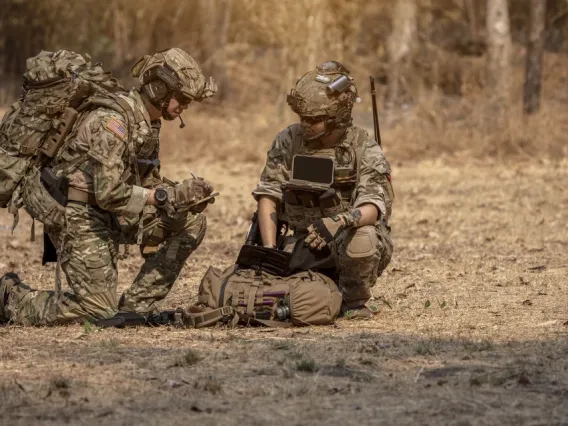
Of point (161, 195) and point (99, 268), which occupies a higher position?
point (161, 195)

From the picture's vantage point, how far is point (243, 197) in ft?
52.4

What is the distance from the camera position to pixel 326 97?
25.1ft

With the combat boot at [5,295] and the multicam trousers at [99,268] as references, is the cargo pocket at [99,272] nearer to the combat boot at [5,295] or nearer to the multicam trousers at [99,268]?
the multicam trousers at [99,268]

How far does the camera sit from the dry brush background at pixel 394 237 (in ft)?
18.7

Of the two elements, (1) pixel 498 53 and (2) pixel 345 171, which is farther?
(1) pixel 498 53

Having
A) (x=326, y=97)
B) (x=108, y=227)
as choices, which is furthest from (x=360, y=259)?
(x=108, y=227)

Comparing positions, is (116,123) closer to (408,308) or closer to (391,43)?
(408,308)

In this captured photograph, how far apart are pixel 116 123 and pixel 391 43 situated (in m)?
17.9

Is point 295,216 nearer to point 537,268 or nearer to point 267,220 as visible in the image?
point 267,220

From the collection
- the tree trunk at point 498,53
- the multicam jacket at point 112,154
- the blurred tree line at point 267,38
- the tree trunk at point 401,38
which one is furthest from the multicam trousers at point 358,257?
the tree trunk at point 401,38

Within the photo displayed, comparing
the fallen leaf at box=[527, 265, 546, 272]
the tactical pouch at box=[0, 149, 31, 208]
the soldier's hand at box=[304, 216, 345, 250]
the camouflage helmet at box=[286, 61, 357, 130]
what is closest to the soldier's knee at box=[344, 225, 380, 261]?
the soldier's hand at box=[304, 216, 345, 250]

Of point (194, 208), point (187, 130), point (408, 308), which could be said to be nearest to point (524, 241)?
point (408, 308)

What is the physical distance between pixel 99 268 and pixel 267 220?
113 cm

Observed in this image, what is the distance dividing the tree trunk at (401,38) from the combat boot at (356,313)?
15.3 metres
